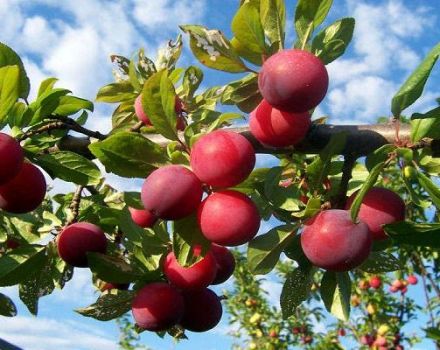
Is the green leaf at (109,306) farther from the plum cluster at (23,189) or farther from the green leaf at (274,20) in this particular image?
the green leaf at (274,20)

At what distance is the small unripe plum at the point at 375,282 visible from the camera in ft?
28.4

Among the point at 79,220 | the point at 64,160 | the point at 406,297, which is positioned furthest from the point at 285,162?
the point at 406,297

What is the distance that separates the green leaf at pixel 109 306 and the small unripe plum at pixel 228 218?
45 cm

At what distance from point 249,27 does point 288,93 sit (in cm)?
21

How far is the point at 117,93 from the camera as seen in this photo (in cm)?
196

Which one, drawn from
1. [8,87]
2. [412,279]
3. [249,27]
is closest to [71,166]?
[8,87]

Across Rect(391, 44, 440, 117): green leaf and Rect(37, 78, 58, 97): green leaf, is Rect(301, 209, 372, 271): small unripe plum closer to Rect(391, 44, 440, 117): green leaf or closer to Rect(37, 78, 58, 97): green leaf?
Rect(391, 44, 440, 117): green leaf

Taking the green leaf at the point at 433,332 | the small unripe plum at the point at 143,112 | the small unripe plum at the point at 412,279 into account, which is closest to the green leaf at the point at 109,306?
the small unripe plum at the point at 143,112

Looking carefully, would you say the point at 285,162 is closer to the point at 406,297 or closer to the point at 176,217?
the point at 176,217

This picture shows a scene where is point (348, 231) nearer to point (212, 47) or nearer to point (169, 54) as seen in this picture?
point (212, 47)

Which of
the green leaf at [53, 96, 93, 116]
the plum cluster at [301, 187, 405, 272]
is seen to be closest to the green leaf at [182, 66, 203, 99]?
the green leaf at [53, 96, 93, 116]

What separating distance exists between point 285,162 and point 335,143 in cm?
38

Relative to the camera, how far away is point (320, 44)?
4.30 ft

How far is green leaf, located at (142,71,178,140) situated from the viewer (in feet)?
4.04
